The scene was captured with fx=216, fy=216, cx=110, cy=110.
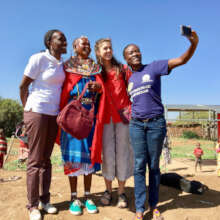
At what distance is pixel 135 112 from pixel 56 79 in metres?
0.99

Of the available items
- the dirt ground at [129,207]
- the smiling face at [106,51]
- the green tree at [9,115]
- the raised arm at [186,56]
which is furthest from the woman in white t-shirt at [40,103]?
the green tree at [9,115]

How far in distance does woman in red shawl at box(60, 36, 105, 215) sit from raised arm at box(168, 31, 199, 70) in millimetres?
872

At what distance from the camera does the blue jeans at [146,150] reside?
239 cm

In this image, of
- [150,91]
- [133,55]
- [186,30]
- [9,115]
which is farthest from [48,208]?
[9,115]

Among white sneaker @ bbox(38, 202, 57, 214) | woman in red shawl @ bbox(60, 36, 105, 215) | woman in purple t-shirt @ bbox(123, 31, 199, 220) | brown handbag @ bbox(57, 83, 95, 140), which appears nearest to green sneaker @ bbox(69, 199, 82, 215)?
woman in red shawl @ bbox(60, 36, 105, 215)

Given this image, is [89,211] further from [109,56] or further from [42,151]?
[109,56]

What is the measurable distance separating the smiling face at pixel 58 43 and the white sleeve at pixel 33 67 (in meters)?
0.23

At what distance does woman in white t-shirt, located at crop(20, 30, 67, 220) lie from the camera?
2.39 meters

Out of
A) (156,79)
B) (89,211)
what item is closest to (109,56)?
(156,79)

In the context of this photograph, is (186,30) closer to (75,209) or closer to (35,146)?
(35,146)

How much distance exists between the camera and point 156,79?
2.45 meters

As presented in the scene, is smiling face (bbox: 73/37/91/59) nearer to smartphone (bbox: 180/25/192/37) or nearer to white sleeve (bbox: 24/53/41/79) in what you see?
white sleeve (bbox: 24/53/41/79)

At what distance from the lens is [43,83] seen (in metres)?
2.44

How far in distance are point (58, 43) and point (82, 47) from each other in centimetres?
31
